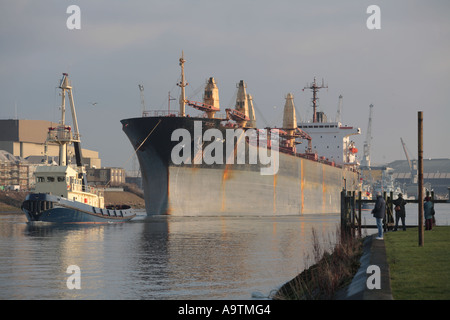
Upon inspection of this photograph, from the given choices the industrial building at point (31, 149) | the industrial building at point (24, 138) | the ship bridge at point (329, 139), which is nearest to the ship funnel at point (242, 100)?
the ship bridge at point (329, 139)

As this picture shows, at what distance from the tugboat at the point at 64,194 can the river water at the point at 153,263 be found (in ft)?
21.8

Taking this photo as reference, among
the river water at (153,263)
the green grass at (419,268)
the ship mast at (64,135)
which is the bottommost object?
the river water at (153,263)

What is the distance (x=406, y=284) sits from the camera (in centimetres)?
1311

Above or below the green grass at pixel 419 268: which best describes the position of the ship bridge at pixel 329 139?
above

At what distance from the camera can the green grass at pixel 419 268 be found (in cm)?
1223

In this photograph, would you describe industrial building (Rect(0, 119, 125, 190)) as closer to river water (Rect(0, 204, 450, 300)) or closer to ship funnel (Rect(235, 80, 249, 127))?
ship funnel (Rect(235, 80, 249, 127))

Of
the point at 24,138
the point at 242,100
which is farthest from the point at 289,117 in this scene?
the point at 24,138

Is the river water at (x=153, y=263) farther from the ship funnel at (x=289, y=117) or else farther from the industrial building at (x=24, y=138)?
the industrial building at (x=24, y=138)

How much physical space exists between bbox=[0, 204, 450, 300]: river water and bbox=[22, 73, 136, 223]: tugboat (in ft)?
21.8

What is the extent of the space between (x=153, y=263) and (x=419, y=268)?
12.4 metres

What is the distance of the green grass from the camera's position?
12.2 m

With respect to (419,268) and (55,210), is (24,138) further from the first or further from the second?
(419,268)

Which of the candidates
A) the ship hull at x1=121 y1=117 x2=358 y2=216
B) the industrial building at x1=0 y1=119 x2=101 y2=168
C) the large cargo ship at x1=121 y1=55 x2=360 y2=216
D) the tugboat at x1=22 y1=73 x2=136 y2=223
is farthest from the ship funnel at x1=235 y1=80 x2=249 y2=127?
the industrial building at x1=0 y1=119 x2=101 y2=168
